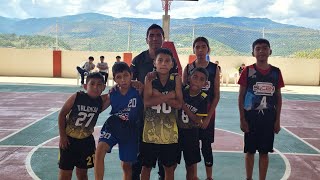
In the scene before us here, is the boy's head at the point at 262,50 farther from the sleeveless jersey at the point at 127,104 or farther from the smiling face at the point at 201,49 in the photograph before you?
the sleeveless jersey at the point at 127,104

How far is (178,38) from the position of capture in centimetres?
2491

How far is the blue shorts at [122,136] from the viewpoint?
3.88 m

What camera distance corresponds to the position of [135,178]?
4227 millimetres

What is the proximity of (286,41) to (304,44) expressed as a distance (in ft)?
4.46

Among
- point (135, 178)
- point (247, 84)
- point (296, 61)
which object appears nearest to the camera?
point (135, 178)

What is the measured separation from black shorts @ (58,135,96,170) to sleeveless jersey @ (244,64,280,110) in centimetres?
205

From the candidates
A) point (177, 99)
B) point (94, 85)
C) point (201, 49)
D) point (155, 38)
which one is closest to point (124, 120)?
point (94, 85)

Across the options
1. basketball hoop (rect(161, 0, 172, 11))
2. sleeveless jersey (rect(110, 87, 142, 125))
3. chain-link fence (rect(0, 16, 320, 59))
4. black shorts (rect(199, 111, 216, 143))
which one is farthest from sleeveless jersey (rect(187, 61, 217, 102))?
chain-link fence (rect(0, 16, 320, 59))

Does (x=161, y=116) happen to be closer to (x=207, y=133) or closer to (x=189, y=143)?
(x=189, y=143)

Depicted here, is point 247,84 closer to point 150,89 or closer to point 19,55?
point 150,89

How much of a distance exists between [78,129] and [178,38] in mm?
21455

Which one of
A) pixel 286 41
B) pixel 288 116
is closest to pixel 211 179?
pixel 288 116

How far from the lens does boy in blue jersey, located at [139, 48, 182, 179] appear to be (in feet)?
12.5

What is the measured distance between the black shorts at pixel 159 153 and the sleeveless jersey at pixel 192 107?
30 centimetres
